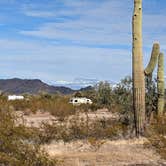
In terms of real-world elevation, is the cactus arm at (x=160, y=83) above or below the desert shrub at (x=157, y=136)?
above

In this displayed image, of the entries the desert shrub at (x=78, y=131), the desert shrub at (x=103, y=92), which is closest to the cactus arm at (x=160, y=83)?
the desert shrub at (x=78, y=131)

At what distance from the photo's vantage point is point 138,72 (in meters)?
17.5

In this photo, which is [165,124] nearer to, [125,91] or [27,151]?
[125,91]

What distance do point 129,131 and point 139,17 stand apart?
4087 mm

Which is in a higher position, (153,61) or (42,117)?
(153,61)

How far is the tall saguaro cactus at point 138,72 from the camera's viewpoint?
1748 cm

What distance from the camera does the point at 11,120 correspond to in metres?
10.9

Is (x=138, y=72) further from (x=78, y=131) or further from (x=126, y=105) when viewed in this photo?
(x=126, y=105)

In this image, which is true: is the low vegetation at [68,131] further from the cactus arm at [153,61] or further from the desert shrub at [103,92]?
the desert shrub at [103,92]

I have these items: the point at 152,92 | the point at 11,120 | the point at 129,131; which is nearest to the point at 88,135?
the point at 129,131

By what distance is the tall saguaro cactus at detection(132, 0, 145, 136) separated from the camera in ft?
57.4

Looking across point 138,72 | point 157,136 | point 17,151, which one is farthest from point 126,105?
point 17,151

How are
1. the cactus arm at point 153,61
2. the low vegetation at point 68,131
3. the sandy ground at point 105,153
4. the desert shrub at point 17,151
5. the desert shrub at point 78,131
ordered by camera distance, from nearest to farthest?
1. the desert shrub at point 17,151
2. the low vegetation at point 68,131
3. the sandy ground at point 105,153
4. the desert shrub at point 78,131
5. the cactus arm at point 153,61

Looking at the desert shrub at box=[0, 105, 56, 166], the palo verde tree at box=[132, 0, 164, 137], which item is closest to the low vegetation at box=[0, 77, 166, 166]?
the desert shrub at box=[0, 105, 56, 166]
